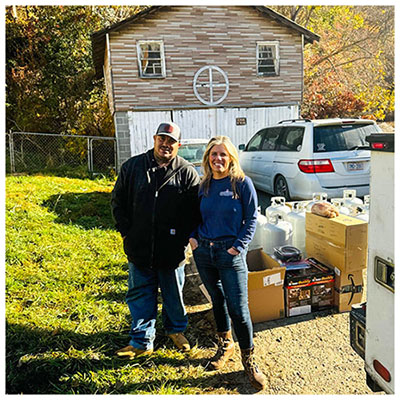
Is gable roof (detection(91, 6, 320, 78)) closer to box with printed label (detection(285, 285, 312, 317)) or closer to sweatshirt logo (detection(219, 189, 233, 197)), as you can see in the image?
sweatshirt logo (detection(219, 189, 233, 197))

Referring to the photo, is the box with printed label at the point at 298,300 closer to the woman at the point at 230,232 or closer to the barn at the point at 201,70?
the woman at the point at 230,232

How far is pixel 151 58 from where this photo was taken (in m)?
13.9

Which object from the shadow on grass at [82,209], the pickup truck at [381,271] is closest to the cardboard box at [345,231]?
the pickup truck at [381,271]

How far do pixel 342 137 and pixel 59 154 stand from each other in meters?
12.2

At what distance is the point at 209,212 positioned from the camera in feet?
10.4

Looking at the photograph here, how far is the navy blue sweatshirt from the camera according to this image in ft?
10.2

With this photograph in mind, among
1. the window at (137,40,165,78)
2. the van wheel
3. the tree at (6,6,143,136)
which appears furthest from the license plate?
the tree at (6,6,143,136)

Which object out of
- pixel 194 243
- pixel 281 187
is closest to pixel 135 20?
pixel 281 187

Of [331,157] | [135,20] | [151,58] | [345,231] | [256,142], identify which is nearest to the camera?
[345,231]

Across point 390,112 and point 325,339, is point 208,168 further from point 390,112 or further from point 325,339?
point 390,112

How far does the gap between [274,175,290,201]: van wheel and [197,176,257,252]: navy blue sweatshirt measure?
525cm

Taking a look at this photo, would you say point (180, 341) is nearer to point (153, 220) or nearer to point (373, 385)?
point (153, 220)
